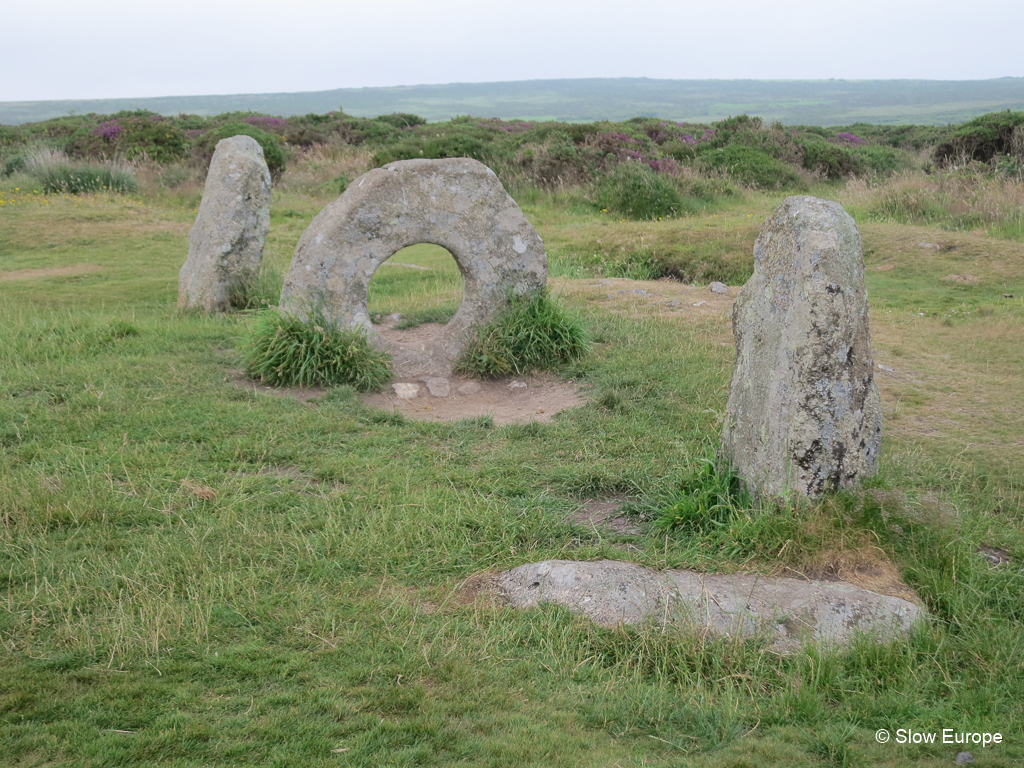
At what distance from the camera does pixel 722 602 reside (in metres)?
4.00

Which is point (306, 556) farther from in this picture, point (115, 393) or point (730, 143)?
point (730, 143)

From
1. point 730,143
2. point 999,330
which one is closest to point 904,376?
point 999,330

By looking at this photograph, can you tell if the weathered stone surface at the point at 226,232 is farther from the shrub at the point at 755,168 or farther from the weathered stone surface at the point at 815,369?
the shrub at the point at 755,168

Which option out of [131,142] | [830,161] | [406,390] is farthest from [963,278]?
[131,142]

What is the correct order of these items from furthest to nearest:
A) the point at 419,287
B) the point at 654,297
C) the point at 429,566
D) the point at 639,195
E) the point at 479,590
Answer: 1. the point at 639,195
2. the point at 419,287
3. the point at 654,297
4. the point at 429,566
5. the point at 479,590

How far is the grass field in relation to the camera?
3178mm

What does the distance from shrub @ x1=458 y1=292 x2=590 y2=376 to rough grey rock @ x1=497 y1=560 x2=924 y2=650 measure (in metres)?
4.01

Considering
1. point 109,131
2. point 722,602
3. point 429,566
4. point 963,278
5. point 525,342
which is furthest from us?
point 109,131

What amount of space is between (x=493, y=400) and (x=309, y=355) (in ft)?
5.64

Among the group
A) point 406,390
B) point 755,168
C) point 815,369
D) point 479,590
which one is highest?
point 755,168

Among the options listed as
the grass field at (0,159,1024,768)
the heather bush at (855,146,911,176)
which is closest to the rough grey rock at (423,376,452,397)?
the grass field at (0,159,1024,768)

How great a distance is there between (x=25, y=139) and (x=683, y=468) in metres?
30.1

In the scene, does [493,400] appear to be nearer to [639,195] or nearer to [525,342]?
[525,342]

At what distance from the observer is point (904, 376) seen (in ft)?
25.8
